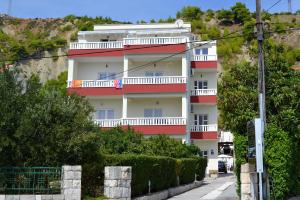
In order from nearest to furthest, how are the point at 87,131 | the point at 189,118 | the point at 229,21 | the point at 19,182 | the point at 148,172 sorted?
the point at 19,182
the point at 87,131
the point at 148,172
the point at 189,118
the point at 229,21

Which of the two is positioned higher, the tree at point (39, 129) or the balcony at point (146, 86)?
the balcony at point (146, 86)

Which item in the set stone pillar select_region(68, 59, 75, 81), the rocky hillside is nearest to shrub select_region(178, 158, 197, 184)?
stone pillar select_region(68, 59, 75, 81)

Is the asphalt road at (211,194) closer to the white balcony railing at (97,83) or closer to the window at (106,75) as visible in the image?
the white balcony railing at (97,83)

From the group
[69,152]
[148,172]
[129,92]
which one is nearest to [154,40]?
[129,92]

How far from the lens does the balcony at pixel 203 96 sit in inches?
1752

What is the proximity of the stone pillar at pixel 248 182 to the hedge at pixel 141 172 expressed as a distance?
447 centimetres

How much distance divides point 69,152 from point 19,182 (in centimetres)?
203

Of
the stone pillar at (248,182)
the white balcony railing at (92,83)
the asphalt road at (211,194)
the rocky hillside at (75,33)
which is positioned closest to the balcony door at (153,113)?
the white balcony railing at (92,83)

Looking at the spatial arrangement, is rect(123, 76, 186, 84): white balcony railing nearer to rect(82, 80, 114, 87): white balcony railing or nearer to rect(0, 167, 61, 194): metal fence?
rect(82, 80, 114, 87): white balcony railing

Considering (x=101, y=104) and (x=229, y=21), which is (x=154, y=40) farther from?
(x=229, y=21)

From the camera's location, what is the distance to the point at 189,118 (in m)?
44.1

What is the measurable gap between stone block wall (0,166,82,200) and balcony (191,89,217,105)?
2983 centimetres

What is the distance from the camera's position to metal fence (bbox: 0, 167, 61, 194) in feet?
51.3

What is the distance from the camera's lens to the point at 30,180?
15.7 m
